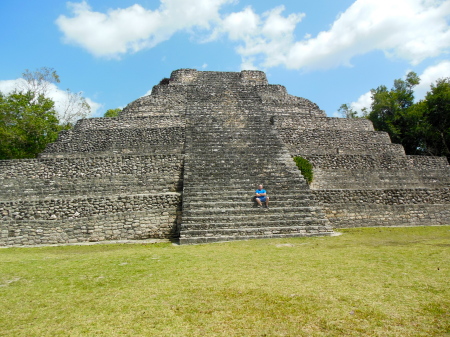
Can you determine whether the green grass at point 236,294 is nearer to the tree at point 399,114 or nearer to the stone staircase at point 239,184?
the stone staircase at point 239,184

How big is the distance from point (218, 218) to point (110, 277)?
4.19 metres

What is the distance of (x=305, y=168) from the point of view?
1157 cm

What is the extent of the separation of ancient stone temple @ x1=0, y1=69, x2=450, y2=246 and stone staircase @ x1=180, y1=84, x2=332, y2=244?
0.12ft

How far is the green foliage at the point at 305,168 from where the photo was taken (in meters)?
11.5

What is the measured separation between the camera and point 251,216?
8.59 m

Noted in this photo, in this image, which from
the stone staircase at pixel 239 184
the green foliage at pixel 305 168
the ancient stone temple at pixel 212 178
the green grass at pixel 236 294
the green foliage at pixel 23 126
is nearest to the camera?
the green grass at pixel 236 294

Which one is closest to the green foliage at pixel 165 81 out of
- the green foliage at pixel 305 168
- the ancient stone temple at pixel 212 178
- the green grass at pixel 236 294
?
the ancient stone temple at pixel 212 178

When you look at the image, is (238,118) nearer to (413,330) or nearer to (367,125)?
(367,125)

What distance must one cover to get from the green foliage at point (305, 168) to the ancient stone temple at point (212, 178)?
18.9 inches

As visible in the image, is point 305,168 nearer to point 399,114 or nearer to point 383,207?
point 383,207

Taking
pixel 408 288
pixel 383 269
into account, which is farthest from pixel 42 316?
pixel 383 269

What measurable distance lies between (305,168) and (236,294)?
8570 millimetres

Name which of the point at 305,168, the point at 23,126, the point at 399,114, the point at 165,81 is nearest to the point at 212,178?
the point at 305,168

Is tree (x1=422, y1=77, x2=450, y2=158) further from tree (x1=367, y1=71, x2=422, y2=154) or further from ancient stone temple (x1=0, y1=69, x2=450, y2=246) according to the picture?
ancient stone temple (x1=0, y1=69, x2=450, y2=246)
